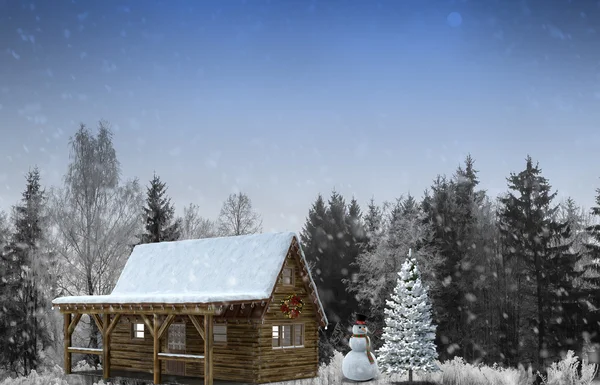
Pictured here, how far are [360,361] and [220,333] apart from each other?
5.54m

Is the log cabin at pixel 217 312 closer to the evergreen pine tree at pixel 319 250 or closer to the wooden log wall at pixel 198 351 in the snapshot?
the wooden log wall at pixel 198 351

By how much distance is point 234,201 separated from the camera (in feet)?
161

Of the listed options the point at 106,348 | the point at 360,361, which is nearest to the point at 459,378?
the point at 360,361

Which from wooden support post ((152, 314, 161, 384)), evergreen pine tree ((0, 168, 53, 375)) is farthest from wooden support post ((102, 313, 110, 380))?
evergreen pine tree ((0, 168, 53, 375))

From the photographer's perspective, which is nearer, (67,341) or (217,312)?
(217,312)

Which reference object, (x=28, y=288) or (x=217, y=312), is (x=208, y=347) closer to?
(x=217, y=312)

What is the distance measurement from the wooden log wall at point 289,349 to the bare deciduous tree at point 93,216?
1335cm

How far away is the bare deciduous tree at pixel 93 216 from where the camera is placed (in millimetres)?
37375

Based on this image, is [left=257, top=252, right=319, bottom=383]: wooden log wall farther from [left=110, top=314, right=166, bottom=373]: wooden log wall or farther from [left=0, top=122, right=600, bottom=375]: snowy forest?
[left=0, top=122, right=600, bottom=375]: snowy forest

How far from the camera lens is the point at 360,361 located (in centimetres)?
2703

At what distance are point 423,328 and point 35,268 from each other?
22348 millimetres

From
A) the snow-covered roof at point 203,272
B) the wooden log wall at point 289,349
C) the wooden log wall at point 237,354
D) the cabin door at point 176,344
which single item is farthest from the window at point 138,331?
the wooden log wall at point 289,349

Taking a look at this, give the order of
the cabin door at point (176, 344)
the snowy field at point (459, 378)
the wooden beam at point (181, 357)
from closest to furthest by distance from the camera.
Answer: the wooden beam at point (181, 357) < the cabin door at point (176, 344) < the snowy field at point (459, 378)

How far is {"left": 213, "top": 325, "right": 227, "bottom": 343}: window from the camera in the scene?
89.2ft
